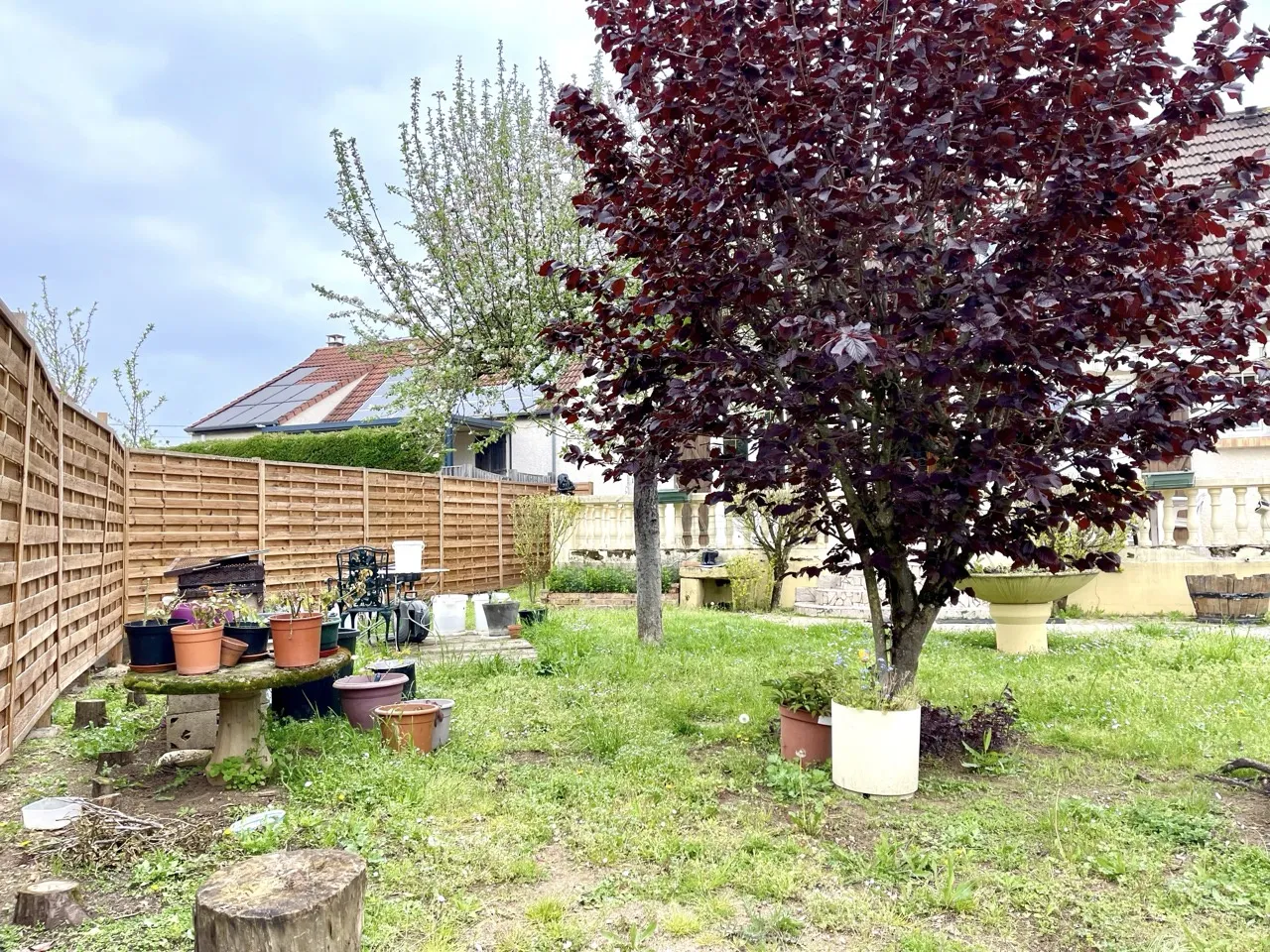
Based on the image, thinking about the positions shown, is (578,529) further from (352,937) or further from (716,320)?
(352,937)

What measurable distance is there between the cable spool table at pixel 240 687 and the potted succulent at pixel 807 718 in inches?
90.9

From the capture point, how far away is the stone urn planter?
7.04 metres

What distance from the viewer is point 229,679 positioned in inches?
150

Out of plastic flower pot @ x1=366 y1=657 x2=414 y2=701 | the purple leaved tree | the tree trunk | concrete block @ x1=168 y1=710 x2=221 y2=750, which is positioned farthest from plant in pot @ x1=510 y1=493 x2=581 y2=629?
the purple leaved tree

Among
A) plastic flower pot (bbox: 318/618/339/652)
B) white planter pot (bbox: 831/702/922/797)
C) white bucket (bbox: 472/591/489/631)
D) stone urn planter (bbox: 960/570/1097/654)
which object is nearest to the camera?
white planter pot (bbox: 831/702/922/797)

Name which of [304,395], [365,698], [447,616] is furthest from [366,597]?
[304,395]

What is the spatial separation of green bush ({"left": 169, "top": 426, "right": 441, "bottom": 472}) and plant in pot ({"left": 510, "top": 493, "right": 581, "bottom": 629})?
3.63 m

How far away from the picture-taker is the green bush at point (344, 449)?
18.0m

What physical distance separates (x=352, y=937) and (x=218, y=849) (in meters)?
1.52

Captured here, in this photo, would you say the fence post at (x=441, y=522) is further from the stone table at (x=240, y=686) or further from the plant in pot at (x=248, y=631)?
the stone table at (x=240, y=686)

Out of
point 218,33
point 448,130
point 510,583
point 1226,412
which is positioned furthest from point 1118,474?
point 510,583

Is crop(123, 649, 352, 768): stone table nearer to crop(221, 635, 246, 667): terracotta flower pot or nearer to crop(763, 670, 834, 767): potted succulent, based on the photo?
crop(221, 635, 246, 667): terracotta flower pot

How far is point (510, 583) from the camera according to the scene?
16266 millimetres

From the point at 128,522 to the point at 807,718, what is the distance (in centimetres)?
701
